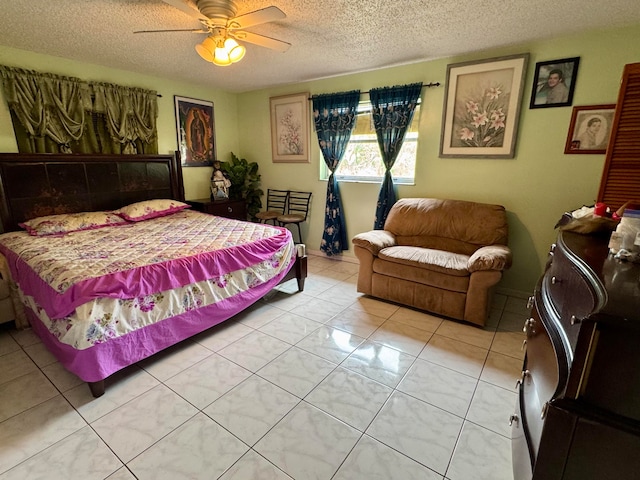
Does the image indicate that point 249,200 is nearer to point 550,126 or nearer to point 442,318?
point 442,318

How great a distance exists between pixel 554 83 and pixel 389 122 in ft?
4.85

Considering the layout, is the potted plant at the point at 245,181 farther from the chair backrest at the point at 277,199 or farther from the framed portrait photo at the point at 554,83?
the framed portrait photo at the point at 554,83

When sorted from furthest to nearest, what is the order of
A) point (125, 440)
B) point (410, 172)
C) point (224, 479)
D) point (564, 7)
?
point (410, 172) < point (564, 7) < point (125, 440) < point (224, 479)

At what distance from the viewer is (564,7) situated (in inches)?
82.0

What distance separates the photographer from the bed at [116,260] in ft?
5.75

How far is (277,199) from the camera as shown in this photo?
15.6ft

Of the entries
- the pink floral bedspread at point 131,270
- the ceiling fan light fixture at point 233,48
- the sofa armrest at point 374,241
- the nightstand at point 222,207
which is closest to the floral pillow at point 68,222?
the pink floral bedspread at point 131,270

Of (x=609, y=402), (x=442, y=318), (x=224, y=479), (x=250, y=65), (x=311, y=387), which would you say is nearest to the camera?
(x=609, y=402)

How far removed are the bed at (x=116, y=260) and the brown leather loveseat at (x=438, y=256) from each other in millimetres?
827

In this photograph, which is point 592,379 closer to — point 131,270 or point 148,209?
point 131,270

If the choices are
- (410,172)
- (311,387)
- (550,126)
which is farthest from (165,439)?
(550,126)

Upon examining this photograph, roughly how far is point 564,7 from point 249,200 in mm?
4056

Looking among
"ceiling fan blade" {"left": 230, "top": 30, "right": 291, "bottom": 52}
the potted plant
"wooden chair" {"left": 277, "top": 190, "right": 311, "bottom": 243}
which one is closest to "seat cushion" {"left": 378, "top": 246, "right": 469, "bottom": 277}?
"wooden chair" {"left": 277, "top": 190, "right": 311, "bottom": 243}

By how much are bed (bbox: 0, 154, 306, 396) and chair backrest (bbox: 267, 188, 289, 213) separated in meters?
1.34
